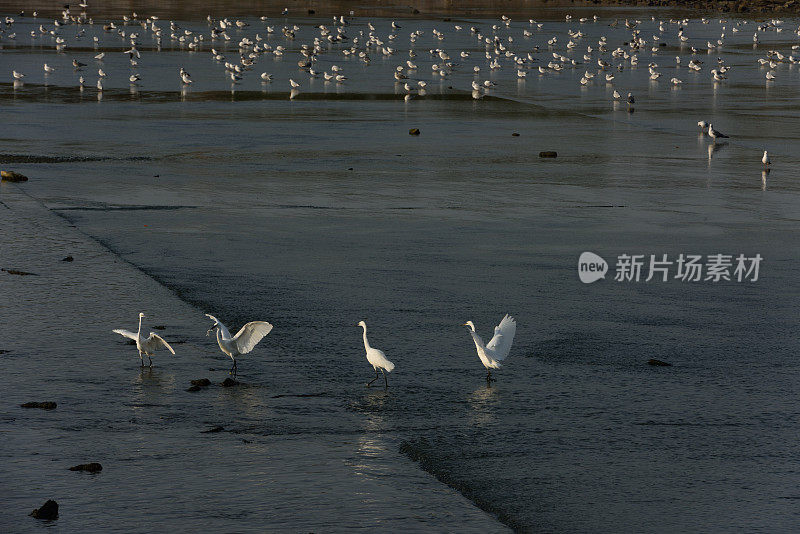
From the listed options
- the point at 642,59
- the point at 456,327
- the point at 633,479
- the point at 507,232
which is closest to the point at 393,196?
the point at 507,232

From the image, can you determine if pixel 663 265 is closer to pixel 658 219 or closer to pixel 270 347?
pixel 658 219

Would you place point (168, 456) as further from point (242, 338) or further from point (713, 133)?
point (713, 133)

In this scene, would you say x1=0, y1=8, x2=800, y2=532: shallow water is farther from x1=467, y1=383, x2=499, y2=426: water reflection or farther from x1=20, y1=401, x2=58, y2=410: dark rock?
x1=20, y1=401, x2=58, y2=410: dark rock

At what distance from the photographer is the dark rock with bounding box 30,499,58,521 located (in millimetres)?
6098

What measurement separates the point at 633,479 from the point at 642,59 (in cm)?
4188

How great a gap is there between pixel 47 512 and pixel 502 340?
3.50 m

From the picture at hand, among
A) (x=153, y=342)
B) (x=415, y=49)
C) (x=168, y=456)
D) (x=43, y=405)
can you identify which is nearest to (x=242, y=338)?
(x=153, y=342)

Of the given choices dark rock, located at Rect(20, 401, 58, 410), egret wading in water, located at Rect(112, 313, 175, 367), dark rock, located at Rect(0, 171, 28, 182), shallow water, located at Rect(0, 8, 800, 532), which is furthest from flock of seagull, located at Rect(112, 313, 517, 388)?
dark rock, located at Rect(0, 171, 28, 182)

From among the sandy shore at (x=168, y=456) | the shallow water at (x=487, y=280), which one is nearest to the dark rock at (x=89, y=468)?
the sandy shore at (x=168, y=456)

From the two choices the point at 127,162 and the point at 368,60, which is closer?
the point at 127,162

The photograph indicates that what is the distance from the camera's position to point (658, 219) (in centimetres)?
1482

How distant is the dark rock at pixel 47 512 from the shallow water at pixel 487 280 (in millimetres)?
503

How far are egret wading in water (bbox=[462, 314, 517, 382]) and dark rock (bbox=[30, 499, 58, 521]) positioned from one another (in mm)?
3103

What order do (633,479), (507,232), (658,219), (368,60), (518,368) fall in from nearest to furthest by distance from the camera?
(633,479) → (518,368) → (507,232) → (658,219) → (368,60)
